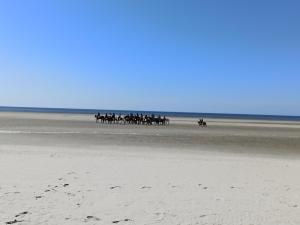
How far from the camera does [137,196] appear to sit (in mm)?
10031

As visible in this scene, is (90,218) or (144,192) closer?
(90,218)

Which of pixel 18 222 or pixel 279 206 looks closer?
pixel 18 222

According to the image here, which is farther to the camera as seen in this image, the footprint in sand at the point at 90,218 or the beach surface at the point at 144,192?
the beach surface at the point at 144,192

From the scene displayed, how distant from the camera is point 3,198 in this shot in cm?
930

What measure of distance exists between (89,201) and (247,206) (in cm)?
324

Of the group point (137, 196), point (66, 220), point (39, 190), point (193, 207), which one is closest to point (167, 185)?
point (137, 196)

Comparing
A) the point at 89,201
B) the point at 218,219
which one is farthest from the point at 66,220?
the point at 218,219

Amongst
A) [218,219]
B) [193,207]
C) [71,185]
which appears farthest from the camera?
[71,185]

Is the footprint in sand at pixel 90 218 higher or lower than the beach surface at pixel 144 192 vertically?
lower

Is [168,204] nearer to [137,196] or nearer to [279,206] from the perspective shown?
[137,196]

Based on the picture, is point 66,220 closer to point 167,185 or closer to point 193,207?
point 193,207

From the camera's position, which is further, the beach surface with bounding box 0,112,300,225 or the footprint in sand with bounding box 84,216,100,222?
the beach surface with bounding box 0,112,300,225

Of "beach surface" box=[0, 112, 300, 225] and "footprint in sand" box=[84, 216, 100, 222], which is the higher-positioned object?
"beach surface" box=[0, 112, 300, 225]

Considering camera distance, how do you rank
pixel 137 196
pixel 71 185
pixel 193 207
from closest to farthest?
pixel 193 207 < pixel 137 196 < pixel 71 185
